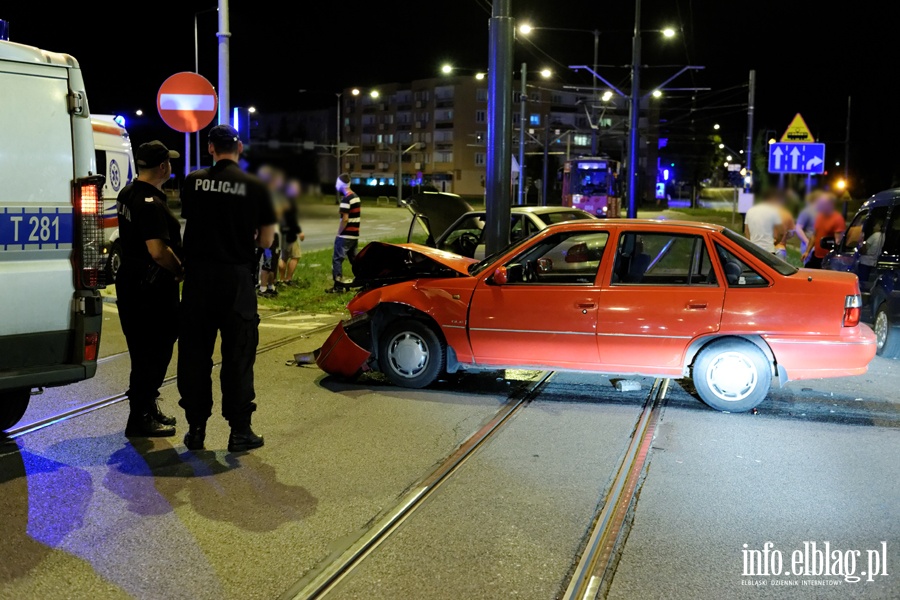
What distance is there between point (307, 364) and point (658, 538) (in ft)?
16.0

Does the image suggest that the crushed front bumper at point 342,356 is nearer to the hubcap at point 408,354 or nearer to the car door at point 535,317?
the hubcap at point 408,354

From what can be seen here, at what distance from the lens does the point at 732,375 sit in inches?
275

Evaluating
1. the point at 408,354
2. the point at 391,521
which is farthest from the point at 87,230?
the point at 408,354

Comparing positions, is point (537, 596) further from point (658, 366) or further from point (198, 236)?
point (658, 366)

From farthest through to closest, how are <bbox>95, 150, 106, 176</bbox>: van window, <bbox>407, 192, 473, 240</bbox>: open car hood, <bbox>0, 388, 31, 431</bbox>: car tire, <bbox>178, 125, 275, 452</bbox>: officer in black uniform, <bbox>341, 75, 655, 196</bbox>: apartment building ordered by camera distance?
<bbox>341, 75, 655, 196</bbox>: apartment building, <bbox>95, 150, 106, 176</bbox>: van window, <bbox>407, 192, 473, 240</bbox>: open car hood, <bbox>0, 388, 31, 431</bbox>: car tire, <bbox>178, 125, 275, 452</bbox>: officer in black uniform

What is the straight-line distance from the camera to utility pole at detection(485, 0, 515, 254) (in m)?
10.7

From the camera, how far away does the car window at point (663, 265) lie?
7.29 meters

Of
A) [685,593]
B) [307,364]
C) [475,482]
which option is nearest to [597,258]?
[307,364]

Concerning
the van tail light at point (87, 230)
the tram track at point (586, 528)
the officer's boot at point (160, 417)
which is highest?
the van tail light at point (87, 230)

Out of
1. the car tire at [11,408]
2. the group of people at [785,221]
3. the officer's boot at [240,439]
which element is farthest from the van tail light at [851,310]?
the car tire at [11,408]

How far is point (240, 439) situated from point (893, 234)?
7644mm

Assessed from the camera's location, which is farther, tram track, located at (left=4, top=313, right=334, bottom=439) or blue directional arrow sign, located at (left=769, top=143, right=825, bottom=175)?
blue directional arrow sign, located at (left=769, top=143, right=825, bottom=175)

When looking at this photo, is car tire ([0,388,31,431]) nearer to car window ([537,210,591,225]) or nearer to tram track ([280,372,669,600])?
tram track ([280,372,669,600])

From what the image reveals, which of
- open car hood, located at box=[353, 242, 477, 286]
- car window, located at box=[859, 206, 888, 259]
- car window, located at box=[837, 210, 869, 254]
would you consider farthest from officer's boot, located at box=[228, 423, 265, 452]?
car window, located at box=[837, 210, 869, 254]
